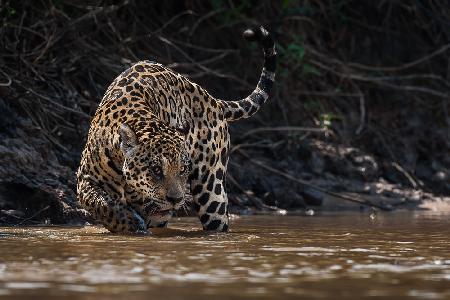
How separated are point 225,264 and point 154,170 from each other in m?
2.07

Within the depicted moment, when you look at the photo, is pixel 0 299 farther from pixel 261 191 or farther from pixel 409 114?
pixel 409 114

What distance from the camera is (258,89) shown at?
33.5 feet

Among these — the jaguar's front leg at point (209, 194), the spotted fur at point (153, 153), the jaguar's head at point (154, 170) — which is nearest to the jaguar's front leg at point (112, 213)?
the spotted fur at point (153, 153)

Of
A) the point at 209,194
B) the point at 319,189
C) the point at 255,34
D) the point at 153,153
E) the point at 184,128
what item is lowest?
the point at 209,194

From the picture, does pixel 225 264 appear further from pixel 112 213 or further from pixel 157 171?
pixel 112 213

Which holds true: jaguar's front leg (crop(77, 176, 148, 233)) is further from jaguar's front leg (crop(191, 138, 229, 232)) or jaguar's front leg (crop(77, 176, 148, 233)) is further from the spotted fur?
jaguar's front leg (crop(191, 138, 229, 232))

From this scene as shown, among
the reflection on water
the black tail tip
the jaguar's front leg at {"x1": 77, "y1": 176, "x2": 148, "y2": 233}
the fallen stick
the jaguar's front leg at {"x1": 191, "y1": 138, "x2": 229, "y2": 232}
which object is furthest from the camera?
the fallen stick

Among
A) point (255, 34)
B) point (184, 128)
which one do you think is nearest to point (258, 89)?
point (255, 34)

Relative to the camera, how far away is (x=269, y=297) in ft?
15.8

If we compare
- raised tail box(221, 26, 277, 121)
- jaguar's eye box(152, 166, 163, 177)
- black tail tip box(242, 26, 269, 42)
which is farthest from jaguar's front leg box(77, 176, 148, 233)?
black tail tip box(242, 26, 269, 42)

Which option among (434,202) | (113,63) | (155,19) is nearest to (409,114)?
(434,202)

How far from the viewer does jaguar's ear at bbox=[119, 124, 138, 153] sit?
26.3 feet

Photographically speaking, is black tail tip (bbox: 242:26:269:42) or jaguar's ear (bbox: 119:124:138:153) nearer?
jaguar's ear (bbox: 119:124:138:153)

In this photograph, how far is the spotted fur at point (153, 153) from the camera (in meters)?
8.02
